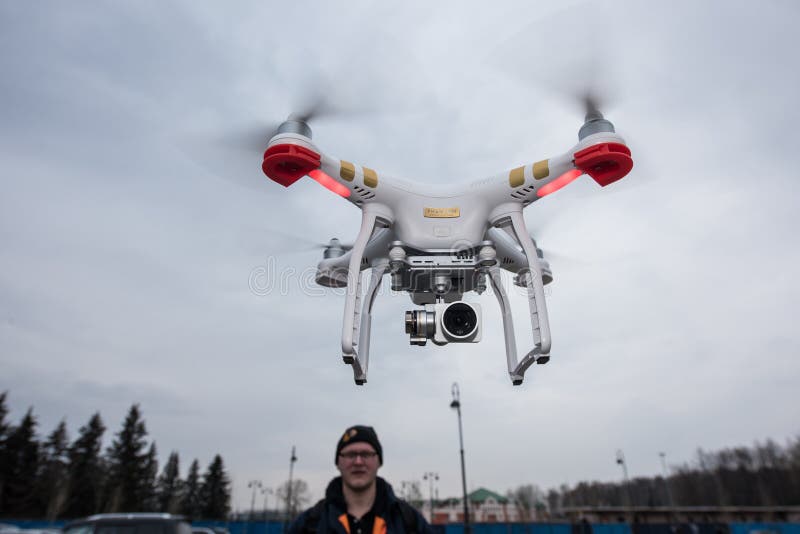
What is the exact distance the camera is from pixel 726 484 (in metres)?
64.8

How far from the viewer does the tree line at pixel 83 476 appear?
34562 mm

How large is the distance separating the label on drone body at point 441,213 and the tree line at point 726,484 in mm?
57106

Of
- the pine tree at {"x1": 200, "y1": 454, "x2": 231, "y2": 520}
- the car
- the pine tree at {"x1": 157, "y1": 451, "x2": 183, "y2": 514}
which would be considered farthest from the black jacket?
the pine tree at {"x1": 200, "y1": 454, "x2": 231, "y2": 520}

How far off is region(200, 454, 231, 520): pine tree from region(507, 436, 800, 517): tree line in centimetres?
3690

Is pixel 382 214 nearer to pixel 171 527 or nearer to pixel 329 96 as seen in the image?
pixel 329 96

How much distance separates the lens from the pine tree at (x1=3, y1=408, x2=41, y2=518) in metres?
33.9

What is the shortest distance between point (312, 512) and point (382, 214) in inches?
142

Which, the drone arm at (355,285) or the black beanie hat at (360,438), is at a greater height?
the drone arm at (355,285)

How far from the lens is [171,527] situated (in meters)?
5.95

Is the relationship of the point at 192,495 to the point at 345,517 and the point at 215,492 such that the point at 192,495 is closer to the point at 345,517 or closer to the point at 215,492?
the point at 215,492

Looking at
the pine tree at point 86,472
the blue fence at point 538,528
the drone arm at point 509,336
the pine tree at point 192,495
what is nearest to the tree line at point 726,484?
the blue fence at point 538,528

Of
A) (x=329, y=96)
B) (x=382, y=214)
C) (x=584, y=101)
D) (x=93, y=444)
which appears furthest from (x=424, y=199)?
(x=93, y=444)

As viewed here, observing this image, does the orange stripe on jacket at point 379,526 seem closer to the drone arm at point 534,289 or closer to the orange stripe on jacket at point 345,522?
the orange stripe on jacket at point 345,522

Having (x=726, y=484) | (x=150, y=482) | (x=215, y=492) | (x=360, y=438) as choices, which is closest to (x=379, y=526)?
(x=360, y=438)
